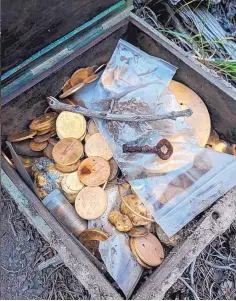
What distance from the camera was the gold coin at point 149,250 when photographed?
219 centimetres

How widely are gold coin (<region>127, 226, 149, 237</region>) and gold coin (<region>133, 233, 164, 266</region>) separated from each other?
0.02m

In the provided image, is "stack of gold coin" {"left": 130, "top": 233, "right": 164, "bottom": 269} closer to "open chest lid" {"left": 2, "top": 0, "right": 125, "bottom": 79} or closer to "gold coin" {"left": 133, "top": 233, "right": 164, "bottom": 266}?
"gold coin" {"left": 133, "top": 233, "right": 164, "bottom": 266}

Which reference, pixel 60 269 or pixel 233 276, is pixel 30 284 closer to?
pixel 60 269

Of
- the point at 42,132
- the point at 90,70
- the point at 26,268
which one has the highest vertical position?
the point at 90,70

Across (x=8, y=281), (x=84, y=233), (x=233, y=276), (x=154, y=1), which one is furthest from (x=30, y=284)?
(x=154, y=1)

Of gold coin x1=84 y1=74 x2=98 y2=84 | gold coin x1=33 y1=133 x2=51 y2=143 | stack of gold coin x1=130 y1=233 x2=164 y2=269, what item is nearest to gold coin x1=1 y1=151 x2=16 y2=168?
gold coin x1=33 y1=133 x2=51 y2=143

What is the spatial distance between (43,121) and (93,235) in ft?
2.26

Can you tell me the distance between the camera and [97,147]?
2436 millimetres

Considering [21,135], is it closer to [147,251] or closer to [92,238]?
[92,238]

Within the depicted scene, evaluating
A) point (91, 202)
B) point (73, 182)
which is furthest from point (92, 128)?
point (91, 202)

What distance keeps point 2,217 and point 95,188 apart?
0.71 metres

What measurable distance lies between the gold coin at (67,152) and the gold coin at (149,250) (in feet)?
1.75

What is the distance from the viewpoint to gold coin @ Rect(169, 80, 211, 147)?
2488 millimetres

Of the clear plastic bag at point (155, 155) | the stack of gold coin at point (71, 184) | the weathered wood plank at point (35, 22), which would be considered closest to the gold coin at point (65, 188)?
the stack of gold coin at point (71, 184)
